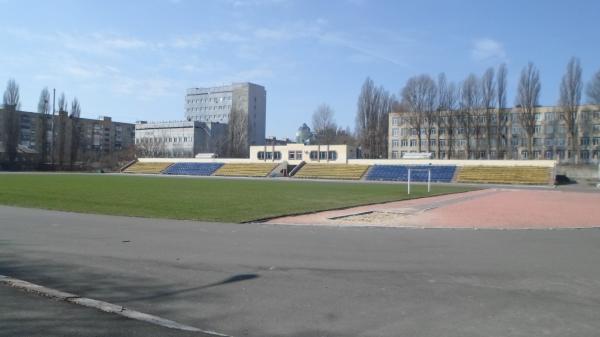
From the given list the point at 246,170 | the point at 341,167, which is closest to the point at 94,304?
the point at 341,167

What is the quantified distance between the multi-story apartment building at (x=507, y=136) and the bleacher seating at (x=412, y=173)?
19763 mm

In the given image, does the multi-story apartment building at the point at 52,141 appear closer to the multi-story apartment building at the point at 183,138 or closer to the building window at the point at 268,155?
the multi-story apartment building at the point at 183,138

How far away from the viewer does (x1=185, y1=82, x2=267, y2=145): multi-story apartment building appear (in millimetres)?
149625

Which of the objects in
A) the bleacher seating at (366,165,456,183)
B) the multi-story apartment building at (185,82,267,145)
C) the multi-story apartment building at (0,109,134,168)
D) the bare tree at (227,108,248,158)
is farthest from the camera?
the multi-story apartment building at (185,82,267,145)

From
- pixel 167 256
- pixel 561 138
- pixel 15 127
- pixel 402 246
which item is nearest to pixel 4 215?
pixel 167 256

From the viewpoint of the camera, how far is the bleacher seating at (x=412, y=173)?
6994cm

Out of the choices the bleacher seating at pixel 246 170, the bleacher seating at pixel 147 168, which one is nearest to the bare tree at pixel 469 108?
the bleacher seating at pixel 246 170

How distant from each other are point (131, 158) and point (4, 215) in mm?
106443

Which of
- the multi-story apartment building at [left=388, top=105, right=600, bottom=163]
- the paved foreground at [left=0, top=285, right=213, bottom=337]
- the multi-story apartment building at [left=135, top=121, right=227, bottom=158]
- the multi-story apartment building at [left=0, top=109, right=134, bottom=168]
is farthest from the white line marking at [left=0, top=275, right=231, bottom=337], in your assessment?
the multi-story apartment building at [left=135, top=121, right=227, bottom=158]

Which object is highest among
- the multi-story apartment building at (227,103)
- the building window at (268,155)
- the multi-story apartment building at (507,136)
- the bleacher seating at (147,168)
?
the multi-story apartment building at (227,103)

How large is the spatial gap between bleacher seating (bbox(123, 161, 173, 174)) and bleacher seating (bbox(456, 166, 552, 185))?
58.4 m

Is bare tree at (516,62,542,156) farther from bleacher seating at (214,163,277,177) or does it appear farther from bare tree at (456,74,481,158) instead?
bleacher seating at (214,163,277,177)

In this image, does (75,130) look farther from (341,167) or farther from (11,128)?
(341,167)

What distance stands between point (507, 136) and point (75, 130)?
90482 mm
